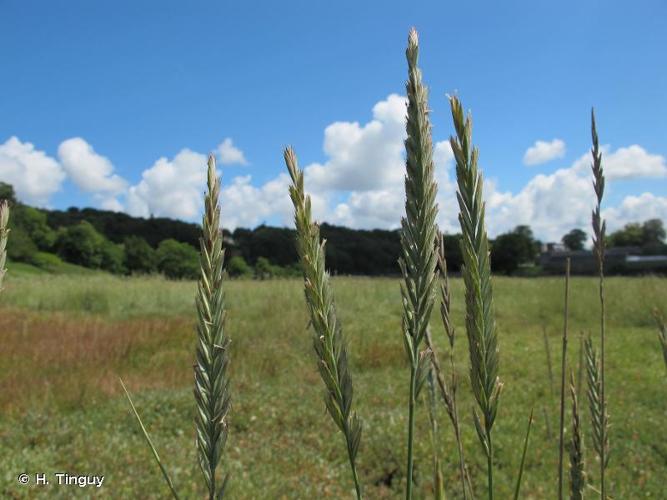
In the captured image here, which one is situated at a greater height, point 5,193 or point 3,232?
point 5,193

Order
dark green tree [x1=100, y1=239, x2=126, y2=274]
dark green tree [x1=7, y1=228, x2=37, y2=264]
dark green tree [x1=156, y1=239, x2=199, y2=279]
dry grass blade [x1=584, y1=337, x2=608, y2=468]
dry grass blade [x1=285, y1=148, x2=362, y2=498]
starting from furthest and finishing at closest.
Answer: dark green tree [x1=100, y1=239, x2=126, y2=274] < dark green tree [x1=156, y1=239, x2=199, y2=279] < dark green tree [x1=7, y1=228, x2=37, y2=264] < dry grass blade [x1=584, y1=337, x2=608, y2=468] < dry grass blade [x1=285, y1=148, x2=362, y2=498]

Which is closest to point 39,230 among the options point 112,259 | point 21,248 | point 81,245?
point 81,245

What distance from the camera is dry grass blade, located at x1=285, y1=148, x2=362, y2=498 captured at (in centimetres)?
54

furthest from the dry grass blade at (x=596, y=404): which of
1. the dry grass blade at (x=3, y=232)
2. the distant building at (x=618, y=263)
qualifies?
the distant building at (x=618, y=263)

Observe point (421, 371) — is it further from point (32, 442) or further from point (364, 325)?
point (364, 325)

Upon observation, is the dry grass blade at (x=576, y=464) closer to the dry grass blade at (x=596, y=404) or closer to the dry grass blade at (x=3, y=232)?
the dry grass blade at (x=596, y=404)

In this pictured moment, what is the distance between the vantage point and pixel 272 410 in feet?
22.4

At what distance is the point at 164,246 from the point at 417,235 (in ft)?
188

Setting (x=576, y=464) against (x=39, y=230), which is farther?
(x=39, y=230)

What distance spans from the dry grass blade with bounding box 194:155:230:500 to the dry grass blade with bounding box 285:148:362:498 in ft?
0.29

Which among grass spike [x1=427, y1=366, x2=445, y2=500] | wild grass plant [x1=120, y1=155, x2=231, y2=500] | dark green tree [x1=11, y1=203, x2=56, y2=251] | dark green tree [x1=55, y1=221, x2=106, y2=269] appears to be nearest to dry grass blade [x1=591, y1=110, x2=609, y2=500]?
grass spike [x1=427, y1=366, x2=445, y2=500]

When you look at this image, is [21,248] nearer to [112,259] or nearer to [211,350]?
[112,259]

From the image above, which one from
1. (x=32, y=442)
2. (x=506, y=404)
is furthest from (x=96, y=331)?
(x=506, y=404)

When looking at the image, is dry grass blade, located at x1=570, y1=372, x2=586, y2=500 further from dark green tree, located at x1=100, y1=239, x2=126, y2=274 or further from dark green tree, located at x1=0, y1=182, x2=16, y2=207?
dark green tree, located at x1=100, y1=239, x2=126, y2=274
